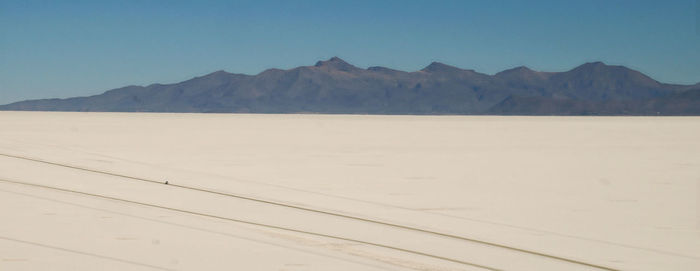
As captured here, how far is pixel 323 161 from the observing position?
1357 cm

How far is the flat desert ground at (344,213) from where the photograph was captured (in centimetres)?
530

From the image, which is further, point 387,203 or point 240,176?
point 240,176

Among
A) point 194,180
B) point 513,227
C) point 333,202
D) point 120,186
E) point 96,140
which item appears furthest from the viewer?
point 96,140

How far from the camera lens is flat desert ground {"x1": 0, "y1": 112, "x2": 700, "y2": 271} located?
5.30 meters

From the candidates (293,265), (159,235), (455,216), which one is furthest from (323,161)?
(293,265)

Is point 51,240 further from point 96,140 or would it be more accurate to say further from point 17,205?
point 96,140

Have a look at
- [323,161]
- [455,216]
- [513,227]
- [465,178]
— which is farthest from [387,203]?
[323,161]

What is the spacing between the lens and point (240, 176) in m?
10.9

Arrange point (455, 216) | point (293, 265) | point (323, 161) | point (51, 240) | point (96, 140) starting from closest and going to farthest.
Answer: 1. point (293, 265)
2. point (51, 240)
3. point (455, 216)
4. point (323, 161)
5. point (96, 140)

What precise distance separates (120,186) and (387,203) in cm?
347

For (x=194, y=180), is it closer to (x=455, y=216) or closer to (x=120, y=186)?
(x=120, y=186)

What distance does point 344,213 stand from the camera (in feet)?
24.6

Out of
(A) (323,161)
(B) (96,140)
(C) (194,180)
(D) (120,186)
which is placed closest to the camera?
(D) (120,186)

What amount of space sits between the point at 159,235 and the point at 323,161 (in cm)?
765
